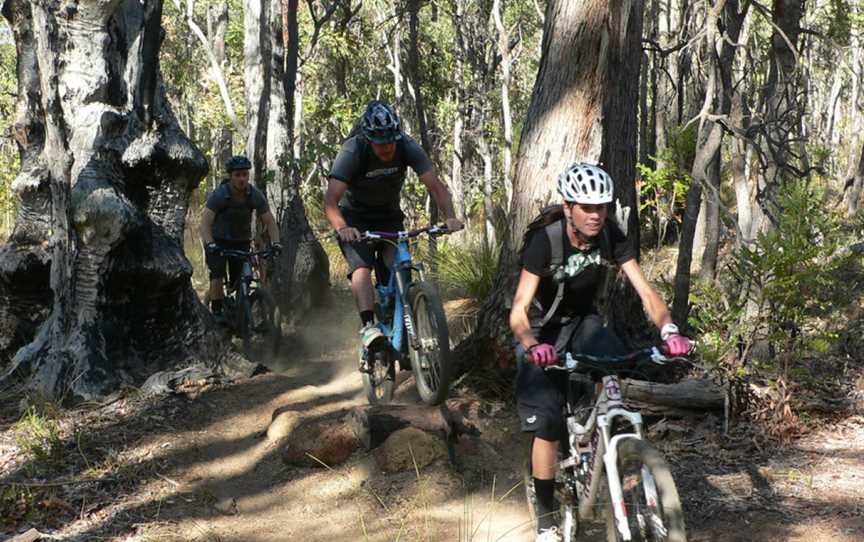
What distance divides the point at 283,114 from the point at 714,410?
8097mm

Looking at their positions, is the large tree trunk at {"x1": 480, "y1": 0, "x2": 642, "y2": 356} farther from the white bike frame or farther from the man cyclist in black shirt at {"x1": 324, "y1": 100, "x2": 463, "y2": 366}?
the white bike frame

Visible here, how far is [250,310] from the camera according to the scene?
30.8 feet

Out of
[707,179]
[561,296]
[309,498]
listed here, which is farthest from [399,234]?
[707,179]

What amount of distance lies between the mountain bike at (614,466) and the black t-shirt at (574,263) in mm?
441

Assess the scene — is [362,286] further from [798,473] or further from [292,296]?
[292,296]

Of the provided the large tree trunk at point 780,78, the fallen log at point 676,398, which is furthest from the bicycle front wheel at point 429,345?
the large tree trunk at point 780,78

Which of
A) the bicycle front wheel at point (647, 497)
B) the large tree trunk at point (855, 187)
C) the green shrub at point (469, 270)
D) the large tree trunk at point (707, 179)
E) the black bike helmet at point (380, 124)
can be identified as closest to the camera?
the bicycle front wheel at point (647, 497)

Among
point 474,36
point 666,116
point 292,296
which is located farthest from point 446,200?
point 474,36

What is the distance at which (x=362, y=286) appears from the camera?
6.55 metres

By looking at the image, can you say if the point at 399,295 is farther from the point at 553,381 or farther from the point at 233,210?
the point at 233,210

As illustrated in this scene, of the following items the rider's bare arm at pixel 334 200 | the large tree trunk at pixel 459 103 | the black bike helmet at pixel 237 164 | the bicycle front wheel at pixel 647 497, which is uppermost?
the large tree trunk at pixel 459 103

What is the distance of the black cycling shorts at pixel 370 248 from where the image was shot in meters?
6.52

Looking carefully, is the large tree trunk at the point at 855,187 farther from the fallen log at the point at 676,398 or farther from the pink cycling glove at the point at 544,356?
the pink cycling glove at the point at 544,356

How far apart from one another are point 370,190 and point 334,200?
364 millimetres
